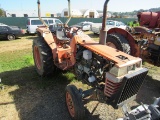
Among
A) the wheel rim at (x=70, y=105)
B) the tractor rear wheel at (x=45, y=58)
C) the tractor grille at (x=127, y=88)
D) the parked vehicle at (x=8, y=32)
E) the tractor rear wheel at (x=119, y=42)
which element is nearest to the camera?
the tractor grille at (x=127, y=88)

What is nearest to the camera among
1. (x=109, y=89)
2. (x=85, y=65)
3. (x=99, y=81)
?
(x=109, y=89)

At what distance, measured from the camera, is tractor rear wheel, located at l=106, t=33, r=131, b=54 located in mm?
4770

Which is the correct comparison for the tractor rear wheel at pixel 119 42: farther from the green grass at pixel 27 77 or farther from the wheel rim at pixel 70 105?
the wheel rim at pixel 70 105

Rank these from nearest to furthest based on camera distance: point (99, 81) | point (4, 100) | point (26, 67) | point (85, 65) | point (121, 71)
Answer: point (121, 71)
point (99, 81)
point (85, 65)
point (4, 100)
point (26, 67)

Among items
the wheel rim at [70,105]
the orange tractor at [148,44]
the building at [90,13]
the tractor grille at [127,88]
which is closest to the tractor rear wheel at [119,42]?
the orange tractor at [148,44]

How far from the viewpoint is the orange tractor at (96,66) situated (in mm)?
2777

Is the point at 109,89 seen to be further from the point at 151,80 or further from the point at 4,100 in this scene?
the point at 151,80

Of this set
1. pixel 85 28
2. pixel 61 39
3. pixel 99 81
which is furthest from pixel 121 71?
pixel 85 28

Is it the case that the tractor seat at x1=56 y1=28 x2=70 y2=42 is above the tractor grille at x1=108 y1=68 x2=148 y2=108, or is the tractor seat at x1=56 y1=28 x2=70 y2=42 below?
above

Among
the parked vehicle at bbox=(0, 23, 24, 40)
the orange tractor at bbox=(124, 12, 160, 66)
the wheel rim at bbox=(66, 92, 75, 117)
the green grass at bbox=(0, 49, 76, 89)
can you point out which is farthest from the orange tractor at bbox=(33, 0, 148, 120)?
the parked vehicle at bbox=(0, 23, 24, 40)

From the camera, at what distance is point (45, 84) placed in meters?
4.79

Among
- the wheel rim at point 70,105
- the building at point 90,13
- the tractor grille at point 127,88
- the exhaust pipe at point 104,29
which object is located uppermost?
the building at point 90,13

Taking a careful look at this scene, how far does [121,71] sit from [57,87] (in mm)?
2372

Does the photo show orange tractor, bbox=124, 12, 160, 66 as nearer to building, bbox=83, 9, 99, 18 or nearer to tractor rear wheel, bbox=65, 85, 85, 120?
tractor rear wheel, bbox=65, 85, 85, 120
